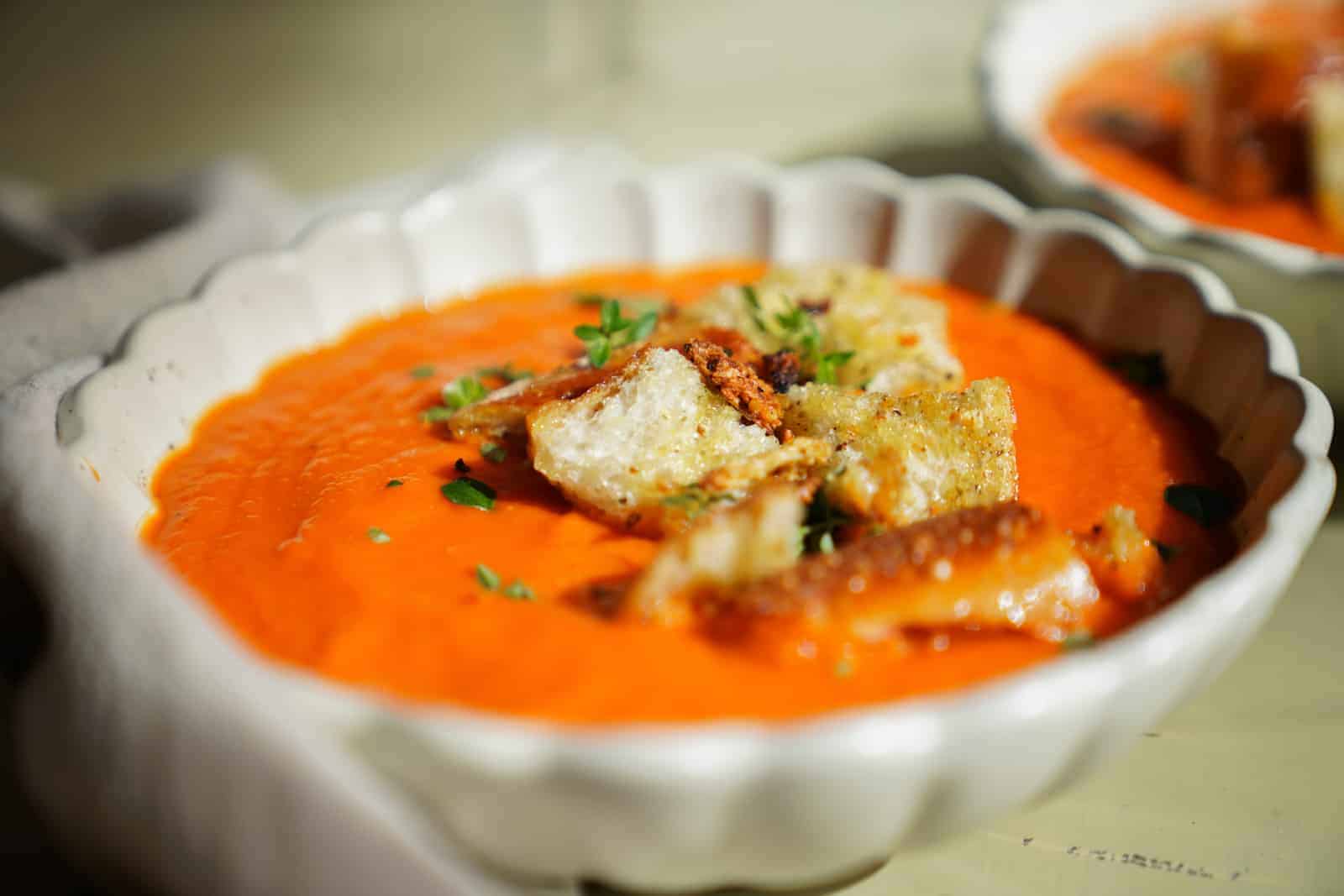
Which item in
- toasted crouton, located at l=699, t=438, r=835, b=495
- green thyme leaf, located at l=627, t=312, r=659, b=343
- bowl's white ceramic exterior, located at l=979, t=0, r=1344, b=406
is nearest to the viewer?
toasted crouton, located at l=699, t=438, r=835, b=495

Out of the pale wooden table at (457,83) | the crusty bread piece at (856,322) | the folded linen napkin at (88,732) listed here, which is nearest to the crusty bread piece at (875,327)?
the crusty bread piece at (856,322)

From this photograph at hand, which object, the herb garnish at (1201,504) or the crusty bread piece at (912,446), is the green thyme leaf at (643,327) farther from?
the herb garnish at (1201,504)

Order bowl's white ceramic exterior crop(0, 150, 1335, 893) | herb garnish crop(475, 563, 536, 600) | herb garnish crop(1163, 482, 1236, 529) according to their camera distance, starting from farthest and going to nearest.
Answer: herb garnish crop(1163, 482, 1236, 529) → herb garnish crop(475, 563, 536, 600) → bowl's white ceramic exterior crop(0, 150, 1335, 893)

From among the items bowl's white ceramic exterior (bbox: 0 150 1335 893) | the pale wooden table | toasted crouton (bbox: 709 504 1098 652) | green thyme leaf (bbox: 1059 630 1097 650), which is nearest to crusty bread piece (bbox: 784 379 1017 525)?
toasted crouton (bbox: 709 504 1098 652)

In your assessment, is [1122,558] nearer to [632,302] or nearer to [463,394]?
[463,394]

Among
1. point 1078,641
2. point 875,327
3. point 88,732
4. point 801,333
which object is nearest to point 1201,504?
point 1078,641

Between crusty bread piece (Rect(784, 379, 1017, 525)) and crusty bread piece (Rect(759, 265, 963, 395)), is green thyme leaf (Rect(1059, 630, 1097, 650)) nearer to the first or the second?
crusty bread piece (Rect(784, 379, 1017, 525))
